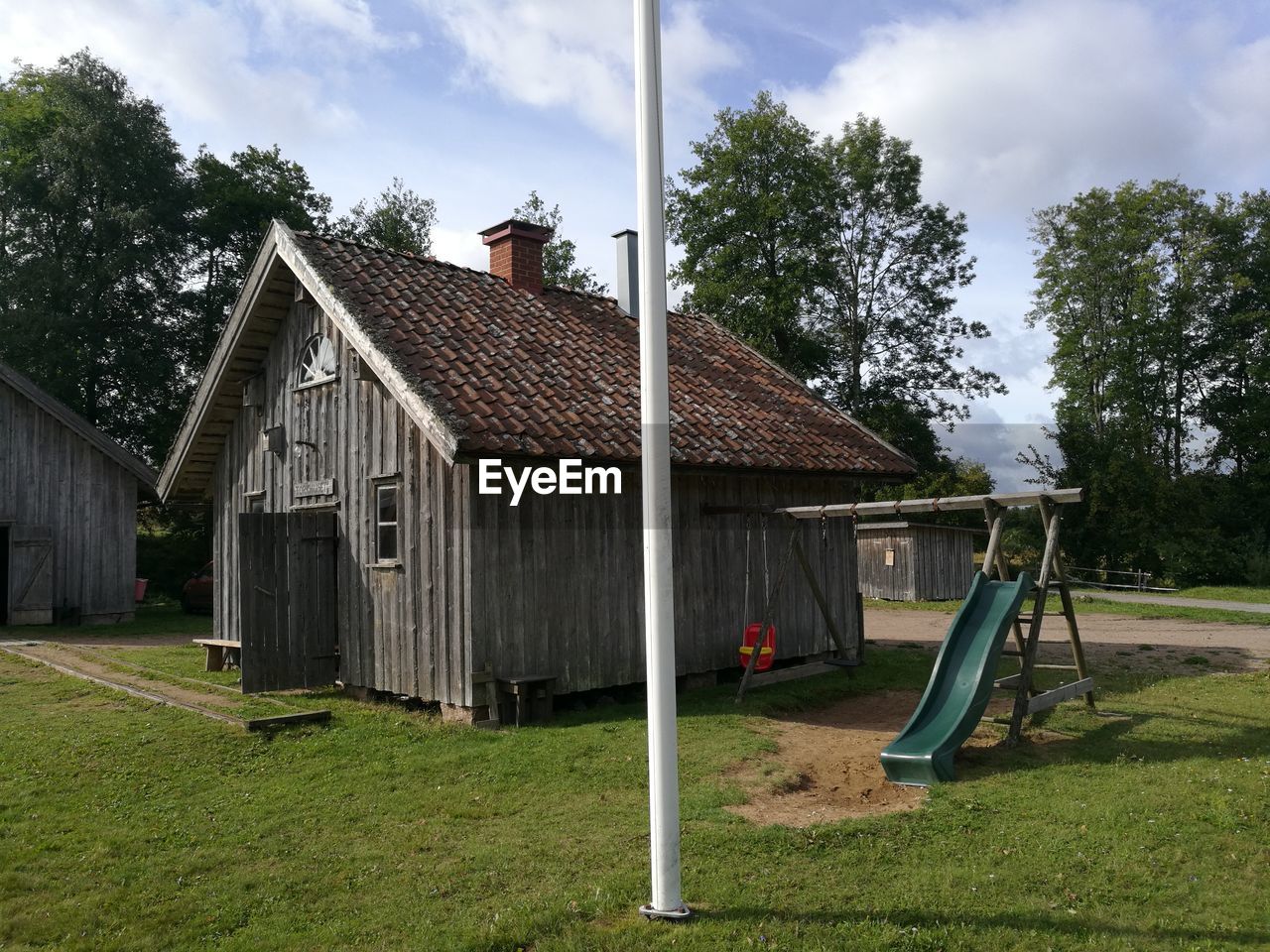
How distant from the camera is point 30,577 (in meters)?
22.8

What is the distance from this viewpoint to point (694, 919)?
5.29 meters

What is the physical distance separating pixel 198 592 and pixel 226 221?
47.7 ft

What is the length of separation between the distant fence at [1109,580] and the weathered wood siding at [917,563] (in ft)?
17.6

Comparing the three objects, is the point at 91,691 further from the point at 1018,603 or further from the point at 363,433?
the point at 1018,603

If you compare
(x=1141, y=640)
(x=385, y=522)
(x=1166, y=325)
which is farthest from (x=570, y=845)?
(x=1166, y=325)

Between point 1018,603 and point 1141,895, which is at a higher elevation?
point 1018,603

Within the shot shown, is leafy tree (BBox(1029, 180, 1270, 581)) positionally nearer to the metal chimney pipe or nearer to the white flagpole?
the metal chimney pipe

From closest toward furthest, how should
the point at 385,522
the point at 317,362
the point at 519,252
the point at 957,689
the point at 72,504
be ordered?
the point at 957,689 < the point at 385,522 < the point at 317,362 < the point at 519,252 < the point at 72,504

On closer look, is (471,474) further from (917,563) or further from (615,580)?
(917,563)

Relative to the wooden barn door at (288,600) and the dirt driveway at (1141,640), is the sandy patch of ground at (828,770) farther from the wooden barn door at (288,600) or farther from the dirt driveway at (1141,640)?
the wooden barn door at (288,600)

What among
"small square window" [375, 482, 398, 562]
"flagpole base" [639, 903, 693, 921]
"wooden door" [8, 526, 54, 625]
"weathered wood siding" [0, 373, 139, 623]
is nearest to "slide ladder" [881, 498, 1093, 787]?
"flagpole base" [639, 903, 693, 921]

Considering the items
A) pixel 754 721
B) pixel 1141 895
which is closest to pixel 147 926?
pixel 1141 895

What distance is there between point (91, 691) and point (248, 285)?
5.72 metres

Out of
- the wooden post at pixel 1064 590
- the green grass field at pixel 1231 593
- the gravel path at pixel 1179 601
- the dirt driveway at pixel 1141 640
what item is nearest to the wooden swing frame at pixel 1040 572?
the wooden post at pixel 1064 590
